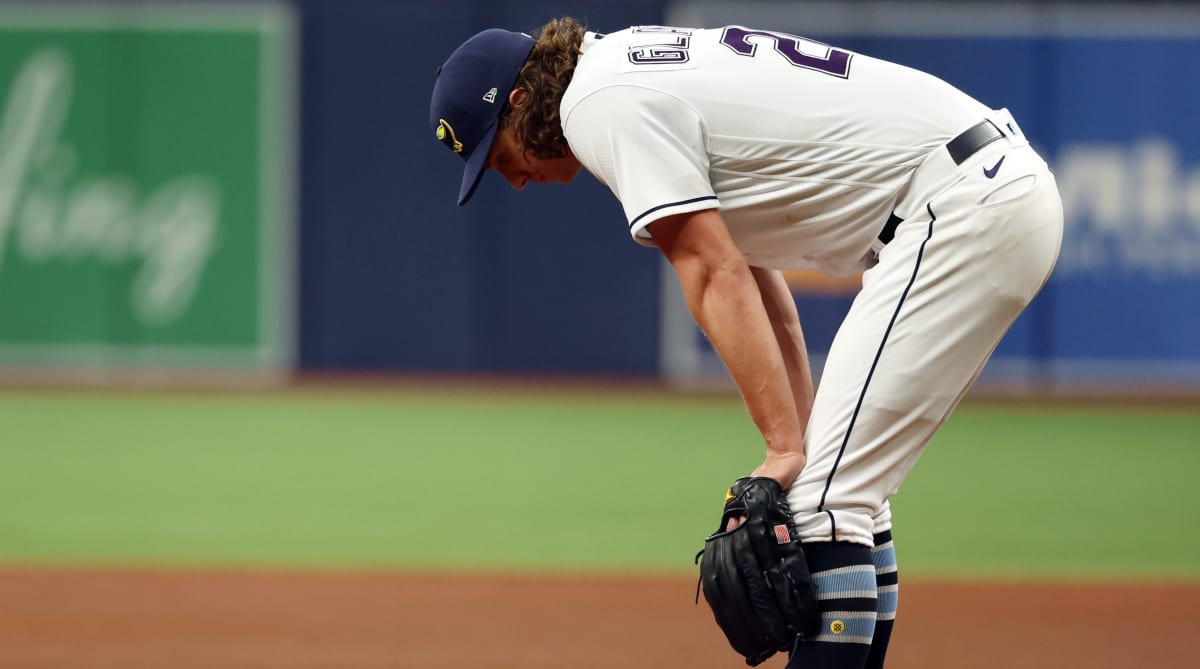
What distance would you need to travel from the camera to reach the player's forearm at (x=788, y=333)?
3055mm

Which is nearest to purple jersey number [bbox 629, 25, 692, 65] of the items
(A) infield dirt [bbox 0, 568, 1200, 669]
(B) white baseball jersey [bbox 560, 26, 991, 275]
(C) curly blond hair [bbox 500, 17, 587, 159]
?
(B) white baseball jersey [bbox 560, 26, 991, 275]

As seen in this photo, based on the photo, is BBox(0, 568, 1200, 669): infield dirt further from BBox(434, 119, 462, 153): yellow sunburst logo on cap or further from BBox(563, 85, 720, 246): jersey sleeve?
BBox(563, 85, 720, 246): jersey sleeve

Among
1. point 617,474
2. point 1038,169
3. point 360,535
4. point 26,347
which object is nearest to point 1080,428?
point 617,474

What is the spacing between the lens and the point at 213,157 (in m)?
13.4

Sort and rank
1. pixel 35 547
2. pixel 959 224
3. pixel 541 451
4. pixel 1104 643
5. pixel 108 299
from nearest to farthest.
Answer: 1. pixel 959 224
2. pixel 1104 643
3. pixel 35 547
4. pixel 541 451
5. pixel 108 299

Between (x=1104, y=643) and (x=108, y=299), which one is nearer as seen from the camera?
(x=1104, y=643)

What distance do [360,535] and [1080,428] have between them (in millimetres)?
6024

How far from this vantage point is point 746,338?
8.06ft

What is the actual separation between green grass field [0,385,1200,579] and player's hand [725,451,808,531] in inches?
130

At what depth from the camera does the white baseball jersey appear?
8.14 ft

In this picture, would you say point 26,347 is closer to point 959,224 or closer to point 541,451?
point 541,451

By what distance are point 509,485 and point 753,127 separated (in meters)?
5.59

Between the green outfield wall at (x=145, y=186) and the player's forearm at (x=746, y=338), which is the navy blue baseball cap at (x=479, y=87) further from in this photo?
the green outfield wall at (x=145, y=186)

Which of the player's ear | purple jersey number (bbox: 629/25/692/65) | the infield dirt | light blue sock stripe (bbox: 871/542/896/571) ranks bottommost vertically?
the infield dirt
